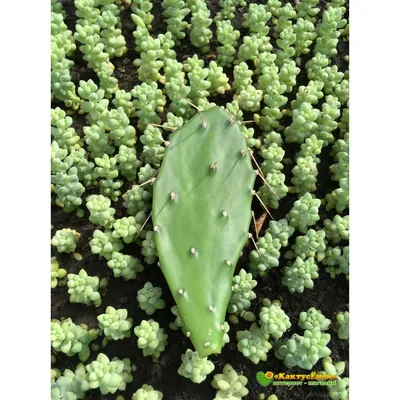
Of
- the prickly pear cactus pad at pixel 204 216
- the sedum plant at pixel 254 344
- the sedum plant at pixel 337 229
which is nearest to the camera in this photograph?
the prickly pear cactus pad at pixel 204 216

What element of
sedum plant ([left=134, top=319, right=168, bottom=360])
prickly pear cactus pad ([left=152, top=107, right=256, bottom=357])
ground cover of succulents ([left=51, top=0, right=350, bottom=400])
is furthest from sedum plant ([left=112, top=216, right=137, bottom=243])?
sedum plant ([left=134, top=319, right=168, bottom=360])

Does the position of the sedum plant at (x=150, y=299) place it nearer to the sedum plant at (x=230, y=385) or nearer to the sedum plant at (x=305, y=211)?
the sedum plant at (x=230, y=385)

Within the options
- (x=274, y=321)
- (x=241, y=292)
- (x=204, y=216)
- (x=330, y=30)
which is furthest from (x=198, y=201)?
(x=330, y=30)

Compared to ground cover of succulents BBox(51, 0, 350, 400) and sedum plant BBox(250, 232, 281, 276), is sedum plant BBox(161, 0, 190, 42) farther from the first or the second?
sedum plant BBox(250, 232, 281, 276)

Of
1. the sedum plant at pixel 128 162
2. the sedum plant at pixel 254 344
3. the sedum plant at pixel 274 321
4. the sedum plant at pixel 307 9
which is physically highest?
the sedum plant at pixel 307 9

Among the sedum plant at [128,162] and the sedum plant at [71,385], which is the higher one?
the sedum plant at [128,162]

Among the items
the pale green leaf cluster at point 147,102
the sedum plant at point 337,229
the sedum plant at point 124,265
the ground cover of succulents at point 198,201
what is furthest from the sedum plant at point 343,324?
the pale green leaf cluster at point 147,102
